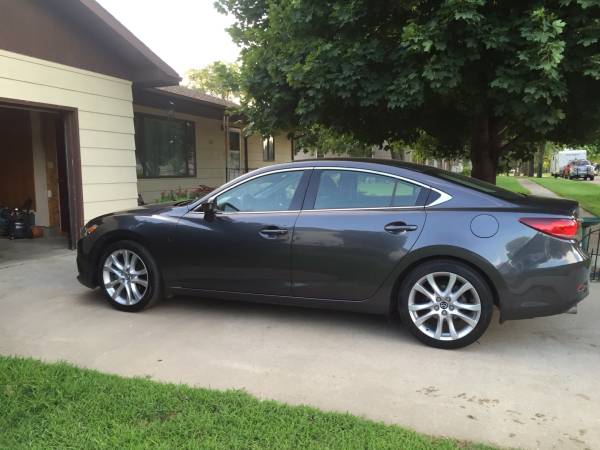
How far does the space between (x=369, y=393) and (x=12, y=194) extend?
10454 millimetres

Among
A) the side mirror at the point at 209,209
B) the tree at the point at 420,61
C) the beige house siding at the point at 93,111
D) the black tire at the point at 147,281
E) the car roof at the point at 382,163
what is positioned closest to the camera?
the car roof at the point at 382,163

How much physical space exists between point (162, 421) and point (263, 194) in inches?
93.6

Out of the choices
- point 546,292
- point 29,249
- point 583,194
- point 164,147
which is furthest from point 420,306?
point 583,194

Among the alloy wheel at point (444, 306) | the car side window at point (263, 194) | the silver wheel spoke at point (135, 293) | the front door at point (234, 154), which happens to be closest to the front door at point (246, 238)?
the car side window at point (263, 194)

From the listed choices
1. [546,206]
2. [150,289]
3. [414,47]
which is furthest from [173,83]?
[546,206]

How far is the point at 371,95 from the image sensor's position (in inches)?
289

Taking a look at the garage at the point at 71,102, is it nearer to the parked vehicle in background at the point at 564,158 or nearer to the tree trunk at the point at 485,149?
the tree trunk at the point at 485,149

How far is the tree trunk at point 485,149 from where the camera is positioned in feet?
32.7

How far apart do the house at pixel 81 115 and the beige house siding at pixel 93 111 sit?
16 millimetres

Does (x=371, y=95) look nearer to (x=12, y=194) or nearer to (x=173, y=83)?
(x=173, y=83)

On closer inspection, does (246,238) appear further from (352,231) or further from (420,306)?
(420,306)

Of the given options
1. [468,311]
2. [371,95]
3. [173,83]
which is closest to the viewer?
[468,311]

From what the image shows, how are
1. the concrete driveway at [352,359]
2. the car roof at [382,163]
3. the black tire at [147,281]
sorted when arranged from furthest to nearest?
the black tire at [147,281] → the car roof at [382,163] → the concrete driveway at [352,359]

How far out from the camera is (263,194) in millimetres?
4848
